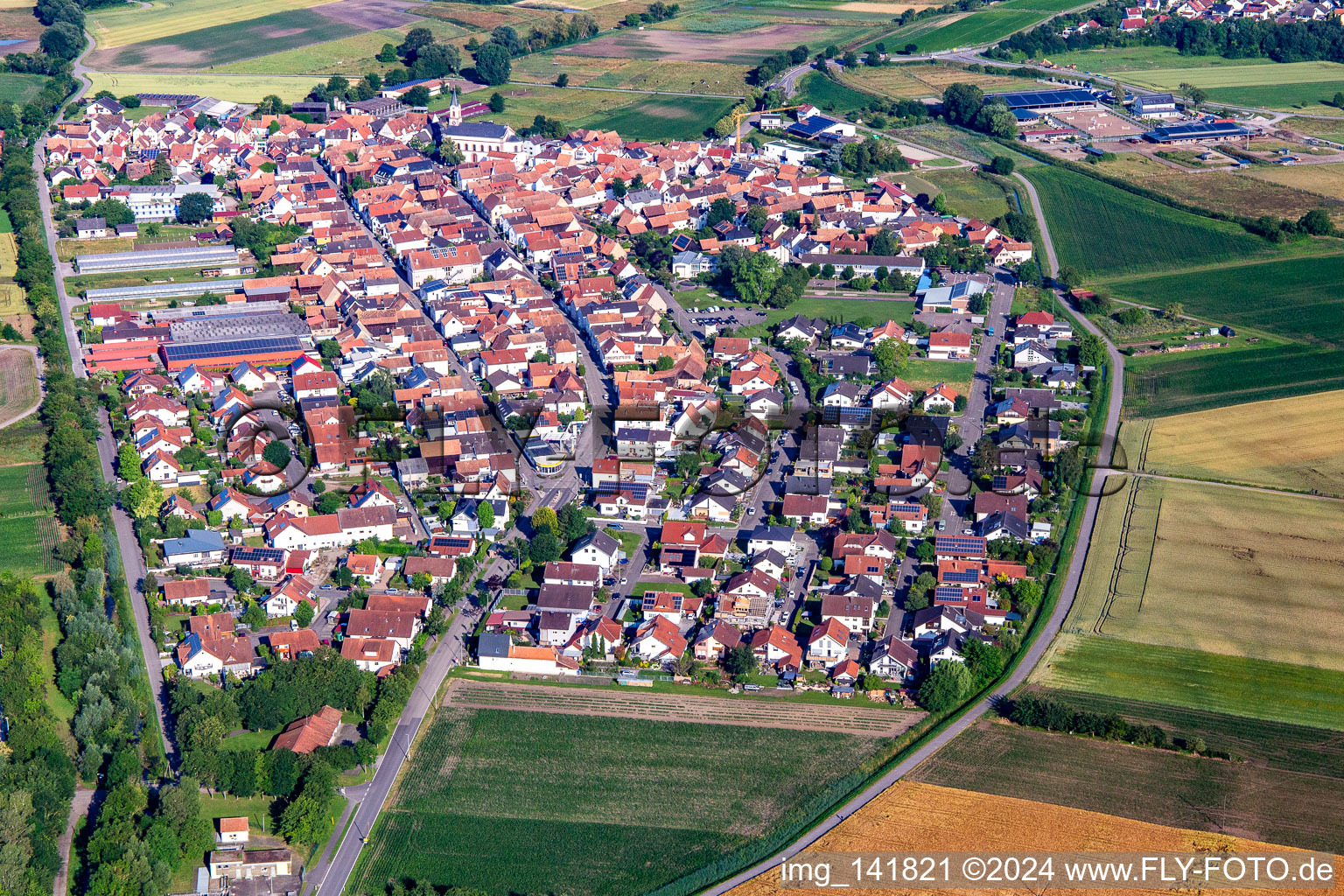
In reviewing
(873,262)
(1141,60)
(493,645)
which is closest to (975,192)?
(873,262)

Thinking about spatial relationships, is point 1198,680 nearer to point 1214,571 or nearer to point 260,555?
point 1214,571

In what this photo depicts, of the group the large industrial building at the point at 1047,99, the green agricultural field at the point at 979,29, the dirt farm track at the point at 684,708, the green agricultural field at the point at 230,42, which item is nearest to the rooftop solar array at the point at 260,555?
the dirt farm track at the point at 684,708

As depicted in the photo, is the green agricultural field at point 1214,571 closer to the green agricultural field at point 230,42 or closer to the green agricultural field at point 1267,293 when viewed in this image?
the green agricultural field at point 1267,293

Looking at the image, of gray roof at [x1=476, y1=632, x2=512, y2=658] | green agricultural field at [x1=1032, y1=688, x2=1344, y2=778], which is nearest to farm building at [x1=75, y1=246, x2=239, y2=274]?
gray roof at [x1=476, y1=632, x2=512, y2=658]

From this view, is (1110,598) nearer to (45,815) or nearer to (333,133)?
(45,815)

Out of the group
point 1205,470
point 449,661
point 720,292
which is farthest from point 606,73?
point 449,661

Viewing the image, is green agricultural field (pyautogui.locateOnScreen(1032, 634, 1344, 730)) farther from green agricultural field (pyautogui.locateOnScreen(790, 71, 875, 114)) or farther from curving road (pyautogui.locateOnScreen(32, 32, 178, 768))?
green agricultural field (pyautogui.locateOnScreen(790, 71, 875, 114))

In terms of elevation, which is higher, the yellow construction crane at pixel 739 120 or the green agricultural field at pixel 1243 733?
the yellow construction crane at pixel 739 120
